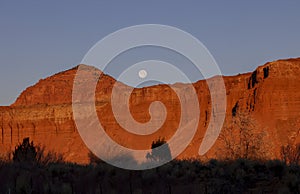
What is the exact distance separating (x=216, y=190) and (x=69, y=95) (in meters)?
142

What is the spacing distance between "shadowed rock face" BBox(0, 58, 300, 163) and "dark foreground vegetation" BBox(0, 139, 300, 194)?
41.2 metres

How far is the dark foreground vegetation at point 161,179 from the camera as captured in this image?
16.4 meters

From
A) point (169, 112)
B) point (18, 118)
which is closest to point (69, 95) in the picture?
point (18, 118)

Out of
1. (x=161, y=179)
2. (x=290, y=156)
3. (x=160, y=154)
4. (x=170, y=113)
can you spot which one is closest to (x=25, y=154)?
(x=160, y=154)

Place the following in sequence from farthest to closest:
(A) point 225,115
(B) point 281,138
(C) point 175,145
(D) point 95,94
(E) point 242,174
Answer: (D) point 95,94
(A) point 225,115
(C) point 175,145
(B) point 281,138
(E) point 242,174

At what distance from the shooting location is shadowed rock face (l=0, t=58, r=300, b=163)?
84.7m

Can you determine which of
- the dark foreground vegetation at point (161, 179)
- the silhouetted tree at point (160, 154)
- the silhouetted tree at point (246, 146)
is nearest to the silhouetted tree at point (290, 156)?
the silhouetted tree at point (246, 146)

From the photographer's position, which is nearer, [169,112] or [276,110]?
[276,110]

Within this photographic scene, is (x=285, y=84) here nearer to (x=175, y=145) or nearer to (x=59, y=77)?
(x=175, y=145)

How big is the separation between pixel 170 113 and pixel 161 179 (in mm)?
88952

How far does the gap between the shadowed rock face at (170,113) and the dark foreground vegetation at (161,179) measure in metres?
41.2

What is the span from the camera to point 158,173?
20031 mm

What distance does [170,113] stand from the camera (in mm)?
107812

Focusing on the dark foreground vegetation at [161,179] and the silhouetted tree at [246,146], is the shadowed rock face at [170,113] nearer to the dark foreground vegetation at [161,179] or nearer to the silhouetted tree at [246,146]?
the silhouetted tree at [246,146]
